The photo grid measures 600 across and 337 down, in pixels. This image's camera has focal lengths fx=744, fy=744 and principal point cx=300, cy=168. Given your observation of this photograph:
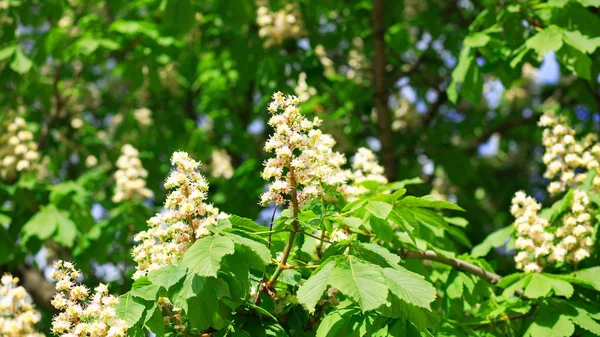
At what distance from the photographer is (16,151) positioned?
603 centimetres

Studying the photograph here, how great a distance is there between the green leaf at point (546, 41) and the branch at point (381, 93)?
2.34m

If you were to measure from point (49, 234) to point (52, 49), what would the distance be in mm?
1674

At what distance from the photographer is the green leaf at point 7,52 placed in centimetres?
580

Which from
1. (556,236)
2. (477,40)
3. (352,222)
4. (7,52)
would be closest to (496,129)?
(477,40)

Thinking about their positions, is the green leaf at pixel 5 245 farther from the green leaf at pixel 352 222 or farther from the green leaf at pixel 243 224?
the green leaf at pixel 352 222

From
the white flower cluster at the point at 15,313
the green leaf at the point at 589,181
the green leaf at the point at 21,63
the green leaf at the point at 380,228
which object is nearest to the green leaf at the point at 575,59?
the green leaf at the point at 589,181

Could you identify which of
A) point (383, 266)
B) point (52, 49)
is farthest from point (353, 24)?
point (383, 266)

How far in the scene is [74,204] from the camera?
18.7 feet

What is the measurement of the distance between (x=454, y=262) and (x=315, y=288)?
1349 millimetres

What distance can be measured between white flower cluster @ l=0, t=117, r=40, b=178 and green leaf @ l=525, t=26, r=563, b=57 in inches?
157

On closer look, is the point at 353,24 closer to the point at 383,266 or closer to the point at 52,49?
the point at 52,49

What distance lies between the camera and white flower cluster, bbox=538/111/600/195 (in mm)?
3893

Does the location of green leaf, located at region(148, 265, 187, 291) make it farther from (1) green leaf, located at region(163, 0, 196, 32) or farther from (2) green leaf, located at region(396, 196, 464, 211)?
(1) green leaf, located at region(163, 0, 196, 32)

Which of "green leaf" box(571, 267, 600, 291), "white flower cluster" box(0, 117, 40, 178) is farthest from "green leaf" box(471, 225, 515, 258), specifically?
"white flower cluster" box(0, 117, 40, 178)
